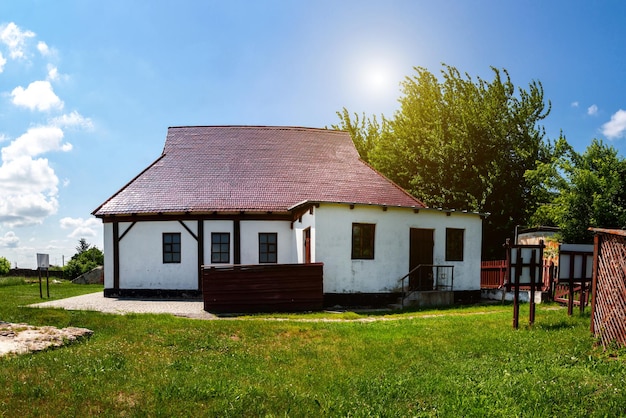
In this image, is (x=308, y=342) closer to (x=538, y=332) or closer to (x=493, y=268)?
(x=538, y=332)

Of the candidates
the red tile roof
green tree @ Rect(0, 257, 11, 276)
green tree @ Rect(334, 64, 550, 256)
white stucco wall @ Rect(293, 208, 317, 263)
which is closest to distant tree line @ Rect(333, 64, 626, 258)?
green tree @ Rect(334, 64, 550, 256)

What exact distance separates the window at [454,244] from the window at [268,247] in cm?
699

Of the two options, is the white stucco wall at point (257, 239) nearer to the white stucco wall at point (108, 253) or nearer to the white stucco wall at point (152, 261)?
the white stucco wall at point (152, 261)

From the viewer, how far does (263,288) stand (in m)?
15.2

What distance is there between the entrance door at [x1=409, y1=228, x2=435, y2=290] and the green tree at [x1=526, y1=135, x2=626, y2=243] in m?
8.21

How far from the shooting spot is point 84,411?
19.6 ft

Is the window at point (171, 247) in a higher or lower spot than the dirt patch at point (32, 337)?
higher

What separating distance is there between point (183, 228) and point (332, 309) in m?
7.86

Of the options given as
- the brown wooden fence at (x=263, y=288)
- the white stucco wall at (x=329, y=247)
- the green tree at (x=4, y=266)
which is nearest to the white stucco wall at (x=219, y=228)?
the white stucco wall at (x=329, y=247)

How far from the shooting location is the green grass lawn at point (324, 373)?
6.11m

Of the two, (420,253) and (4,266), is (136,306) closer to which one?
(420,253)

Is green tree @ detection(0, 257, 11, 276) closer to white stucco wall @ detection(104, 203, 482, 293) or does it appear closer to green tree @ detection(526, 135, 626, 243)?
white stucco wall @ detection(104, 203, 482, 293)

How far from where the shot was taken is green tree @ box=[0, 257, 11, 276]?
3444 cm

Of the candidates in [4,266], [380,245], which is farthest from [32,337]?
[4,266]
